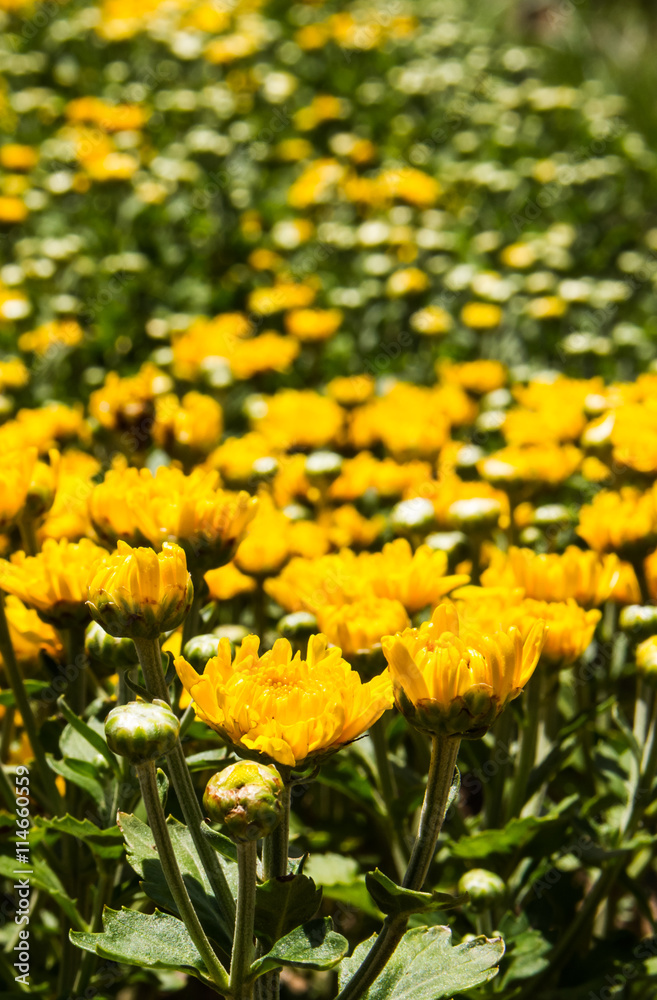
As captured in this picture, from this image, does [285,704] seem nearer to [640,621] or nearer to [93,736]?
[93,736]

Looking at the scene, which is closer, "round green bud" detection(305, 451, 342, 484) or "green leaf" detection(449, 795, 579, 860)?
"green leaf" detection(449, 795, 579, 860)

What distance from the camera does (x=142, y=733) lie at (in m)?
1.25

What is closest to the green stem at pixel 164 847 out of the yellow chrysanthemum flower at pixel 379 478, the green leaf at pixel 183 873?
the green leaf at pixel 183 873

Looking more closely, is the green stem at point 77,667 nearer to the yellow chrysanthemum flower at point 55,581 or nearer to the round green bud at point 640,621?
the yellow chrysanthemum flower at point 55,581

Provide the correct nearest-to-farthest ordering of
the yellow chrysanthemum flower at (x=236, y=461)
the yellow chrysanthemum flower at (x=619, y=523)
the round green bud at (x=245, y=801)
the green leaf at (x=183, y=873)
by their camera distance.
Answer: the round green bud at (x=245, y=801) → the green leaf at (x=183, y=873) → the yellow chrysanthemum flower at (x=619, y=523) → the yellow chrysanthemum flower at (x=236, y=461)

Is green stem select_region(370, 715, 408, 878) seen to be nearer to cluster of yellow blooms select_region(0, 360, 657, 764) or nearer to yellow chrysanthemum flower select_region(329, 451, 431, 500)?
cluster of yellow blooms select_region(0, 360, 657, 764)

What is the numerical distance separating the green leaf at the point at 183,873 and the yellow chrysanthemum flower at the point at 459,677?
0.40 m

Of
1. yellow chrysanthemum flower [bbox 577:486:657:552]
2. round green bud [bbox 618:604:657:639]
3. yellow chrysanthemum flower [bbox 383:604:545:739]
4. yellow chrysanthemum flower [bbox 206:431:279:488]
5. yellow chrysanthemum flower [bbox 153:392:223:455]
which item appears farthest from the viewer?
yellow chrysanthemum flower [bbox 206:431:279:488]

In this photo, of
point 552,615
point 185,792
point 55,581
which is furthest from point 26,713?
point 552,615

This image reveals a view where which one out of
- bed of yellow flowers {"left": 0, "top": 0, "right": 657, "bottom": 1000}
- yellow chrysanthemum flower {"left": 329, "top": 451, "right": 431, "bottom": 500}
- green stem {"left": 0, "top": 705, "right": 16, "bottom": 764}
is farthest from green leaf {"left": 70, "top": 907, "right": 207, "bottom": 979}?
yellow chrysanthemum flower {"left": 329, "top": 451, "right": 431, "bottom": 500}

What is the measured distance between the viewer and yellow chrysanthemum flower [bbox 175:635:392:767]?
1.29 metres

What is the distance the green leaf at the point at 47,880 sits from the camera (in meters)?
1.72

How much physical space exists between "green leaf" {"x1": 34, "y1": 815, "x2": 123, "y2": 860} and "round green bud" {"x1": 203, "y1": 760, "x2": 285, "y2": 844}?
0.46 m

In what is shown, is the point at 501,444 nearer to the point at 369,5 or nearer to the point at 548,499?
the point at 548,499
